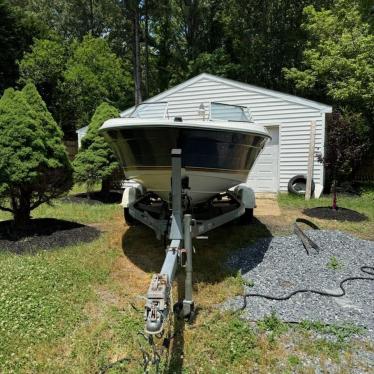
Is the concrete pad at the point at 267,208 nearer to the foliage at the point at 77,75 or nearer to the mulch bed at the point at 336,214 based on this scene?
the mulch bed at the point at 336,214

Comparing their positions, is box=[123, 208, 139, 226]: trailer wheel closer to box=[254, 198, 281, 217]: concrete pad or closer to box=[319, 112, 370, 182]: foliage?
box=[254, 198, 281, 217]: concrete pad

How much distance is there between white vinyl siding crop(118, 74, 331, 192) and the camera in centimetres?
1096

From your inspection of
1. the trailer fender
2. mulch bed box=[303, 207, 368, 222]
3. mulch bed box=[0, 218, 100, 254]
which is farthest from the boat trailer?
mulch bed box=[303, 207, 368, 222]

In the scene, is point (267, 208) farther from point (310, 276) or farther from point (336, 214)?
point (310, 276)

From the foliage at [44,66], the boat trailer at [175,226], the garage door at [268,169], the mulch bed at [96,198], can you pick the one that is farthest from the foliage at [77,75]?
the boat trailer at [175,226]

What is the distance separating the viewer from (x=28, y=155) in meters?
5.58

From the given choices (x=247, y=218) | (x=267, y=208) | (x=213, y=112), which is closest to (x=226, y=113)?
(x=213, y=112)

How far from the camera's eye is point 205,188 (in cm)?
506

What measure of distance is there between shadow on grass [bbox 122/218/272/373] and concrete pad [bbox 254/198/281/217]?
2.98 ft

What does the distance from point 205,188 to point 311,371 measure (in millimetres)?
2647

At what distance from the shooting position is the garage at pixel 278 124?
10969 millimetres

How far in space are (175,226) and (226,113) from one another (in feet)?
9.23

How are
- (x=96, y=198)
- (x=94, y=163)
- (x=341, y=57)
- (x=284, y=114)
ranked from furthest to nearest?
(x=341, y=57) < (x=284, y=114) < (x=96, y=198) < (x=94, y=163)

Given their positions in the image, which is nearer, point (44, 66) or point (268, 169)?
point (268, 169)
